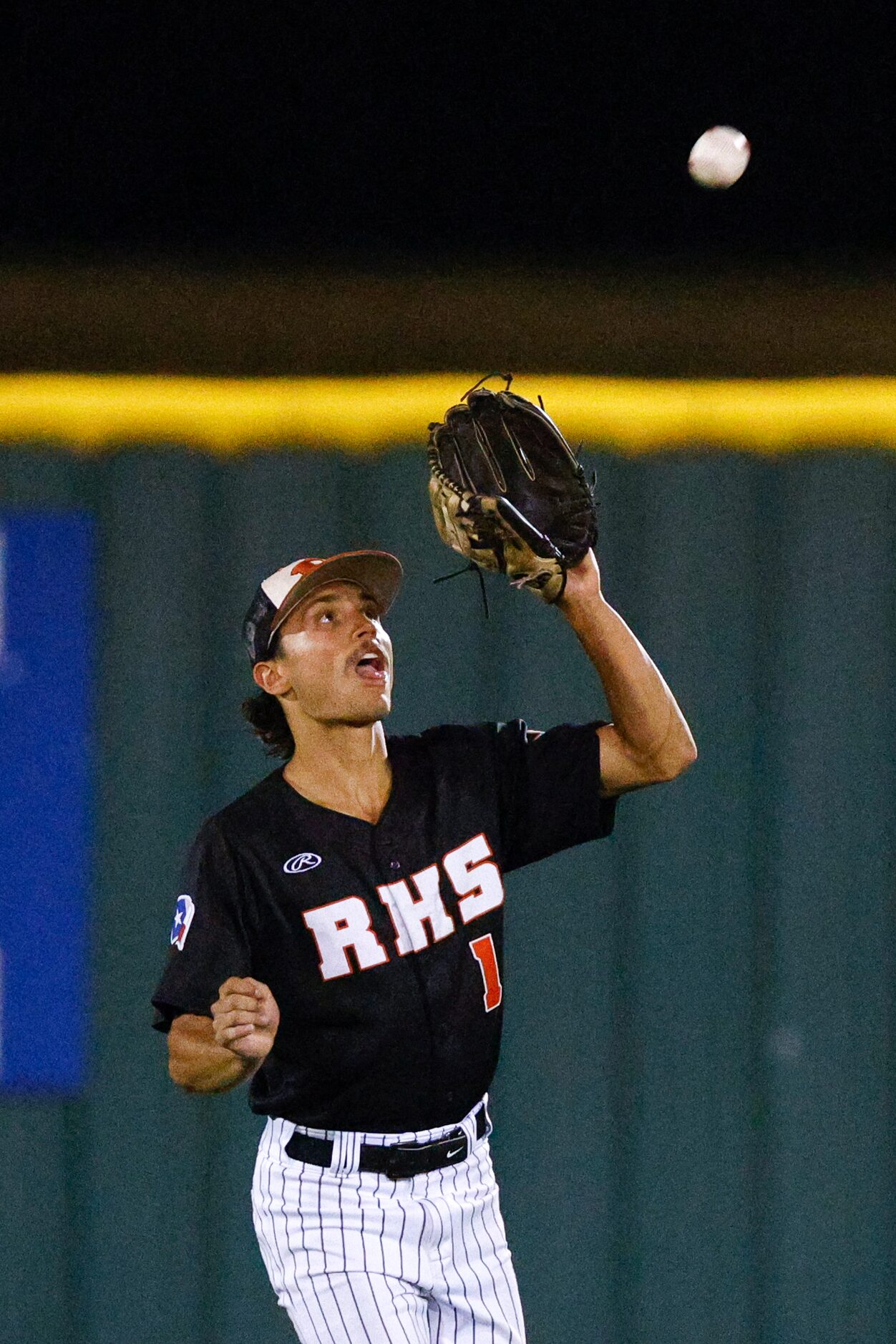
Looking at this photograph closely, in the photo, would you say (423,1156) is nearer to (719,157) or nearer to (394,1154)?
(394,1154)

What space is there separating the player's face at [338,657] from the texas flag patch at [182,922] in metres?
0.31

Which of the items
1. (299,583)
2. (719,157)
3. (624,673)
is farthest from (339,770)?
(719,157)

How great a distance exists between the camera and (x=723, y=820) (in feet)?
9.50

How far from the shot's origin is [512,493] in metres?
2.02

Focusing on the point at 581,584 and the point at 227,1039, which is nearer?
the point at 227,1039

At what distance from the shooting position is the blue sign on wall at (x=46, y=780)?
114 inches

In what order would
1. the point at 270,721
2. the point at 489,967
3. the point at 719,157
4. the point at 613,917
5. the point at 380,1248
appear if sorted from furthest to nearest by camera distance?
the point at 613,917 < the point at 719,157 < the point at 270,721 < the point at 489,967 < the point at 380,1248

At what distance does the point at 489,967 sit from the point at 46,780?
1207 mm

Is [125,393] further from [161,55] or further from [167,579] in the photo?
[161,55]

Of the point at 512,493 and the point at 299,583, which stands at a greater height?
the point at 512,493

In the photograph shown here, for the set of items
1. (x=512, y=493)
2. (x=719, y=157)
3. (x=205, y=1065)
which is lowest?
(x=205, y=1065)

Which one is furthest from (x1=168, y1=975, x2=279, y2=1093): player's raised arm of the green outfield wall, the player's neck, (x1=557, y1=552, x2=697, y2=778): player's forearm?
the green outfield wall

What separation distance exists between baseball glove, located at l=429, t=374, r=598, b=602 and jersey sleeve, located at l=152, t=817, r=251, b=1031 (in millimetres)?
526

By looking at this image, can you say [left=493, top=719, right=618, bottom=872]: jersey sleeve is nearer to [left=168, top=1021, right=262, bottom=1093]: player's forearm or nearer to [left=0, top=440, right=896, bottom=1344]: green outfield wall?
[left=168, top=1021, right=262, bottom=1093]: player's forearm
